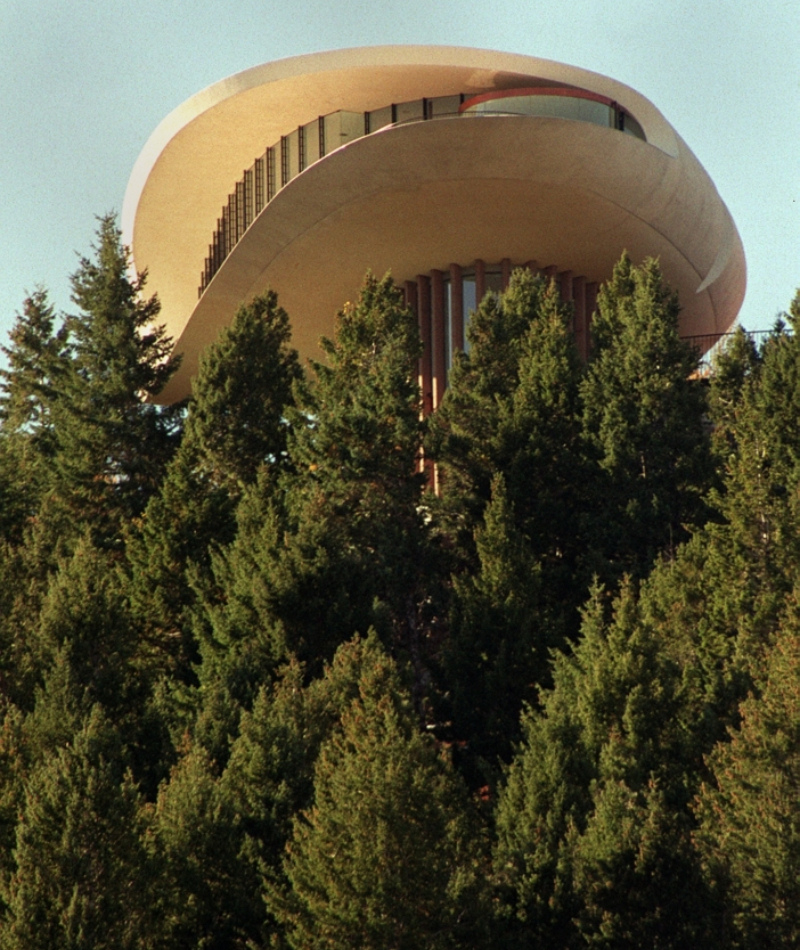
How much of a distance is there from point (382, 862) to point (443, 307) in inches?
775

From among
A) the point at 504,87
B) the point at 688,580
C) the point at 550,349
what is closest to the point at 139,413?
the point at 550,349

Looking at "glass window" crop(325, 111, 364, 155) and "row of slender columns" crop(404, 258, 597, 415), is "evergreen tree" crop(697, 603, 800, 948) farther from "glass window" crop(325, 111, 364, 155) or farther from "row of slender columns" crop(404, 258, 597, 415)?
"glass window" crop(325, 111, 364, 155)

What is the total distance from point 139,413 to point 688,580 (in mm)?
11471

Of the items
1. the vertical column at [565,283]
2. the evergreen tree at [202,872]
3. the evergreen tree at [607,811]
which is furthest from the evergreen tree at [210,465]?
the vertical column at [565,283]

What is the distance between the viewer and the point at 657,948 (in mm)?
15211

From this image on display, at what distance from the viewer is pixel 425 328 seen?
32625 mm

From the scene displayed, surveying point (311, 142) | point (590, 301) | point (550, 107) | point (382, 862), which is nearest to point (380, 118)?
point (311, 142)

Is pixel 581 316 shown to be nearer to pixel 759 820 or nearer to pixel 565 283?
pixel 565 283

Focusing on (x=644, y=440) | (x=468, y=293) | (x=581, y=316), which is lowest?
(x=644, y=440)

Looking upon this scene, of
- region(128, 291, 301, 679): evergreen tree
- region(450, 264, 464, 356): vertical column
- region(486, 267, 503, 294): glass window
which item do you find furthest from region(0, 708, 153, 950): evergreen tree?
region(486, 267, 503, 294): glass window

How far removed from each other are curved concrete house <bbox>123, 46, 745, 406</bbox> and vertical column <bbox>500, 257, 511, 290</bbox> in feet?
0.12

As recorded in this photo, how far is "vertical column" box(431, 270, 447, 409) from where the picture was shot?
106 ft

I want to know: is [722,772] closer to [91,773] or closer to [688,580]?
[688,580]

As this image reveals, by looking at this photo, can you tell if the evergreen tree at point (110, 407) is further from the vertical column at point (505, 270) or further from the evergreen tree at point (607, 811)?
the evergreen tree at point (607, 811)
